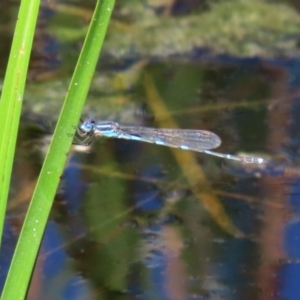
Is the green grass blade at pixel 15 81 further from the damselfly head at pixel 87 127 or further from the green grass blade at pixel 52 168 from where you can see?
the damselfly head at pixel 87 127

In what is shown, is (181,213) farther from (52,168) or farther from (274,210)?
(52,168)

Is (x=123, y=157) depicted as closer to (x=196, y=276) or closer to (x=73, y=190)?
(x=73, y=190)

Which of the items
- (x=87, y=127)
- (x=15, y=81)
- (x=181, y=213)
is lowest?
(x=15, y=81)

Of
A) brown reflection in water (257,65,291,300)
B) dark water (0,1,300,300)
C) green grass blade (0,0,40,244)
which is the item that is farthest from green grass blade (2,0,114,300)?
brown reflection in water (257,65,291,300)

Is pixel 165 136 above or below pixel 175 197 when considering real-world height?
above

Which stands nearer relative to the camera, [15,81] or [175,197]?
[15,81]


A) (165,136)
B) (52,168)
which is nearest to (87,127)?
(165,136)

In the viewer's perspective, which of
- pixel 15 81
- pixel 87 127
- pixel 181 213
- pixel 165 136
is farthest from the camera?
pixel 165 136
